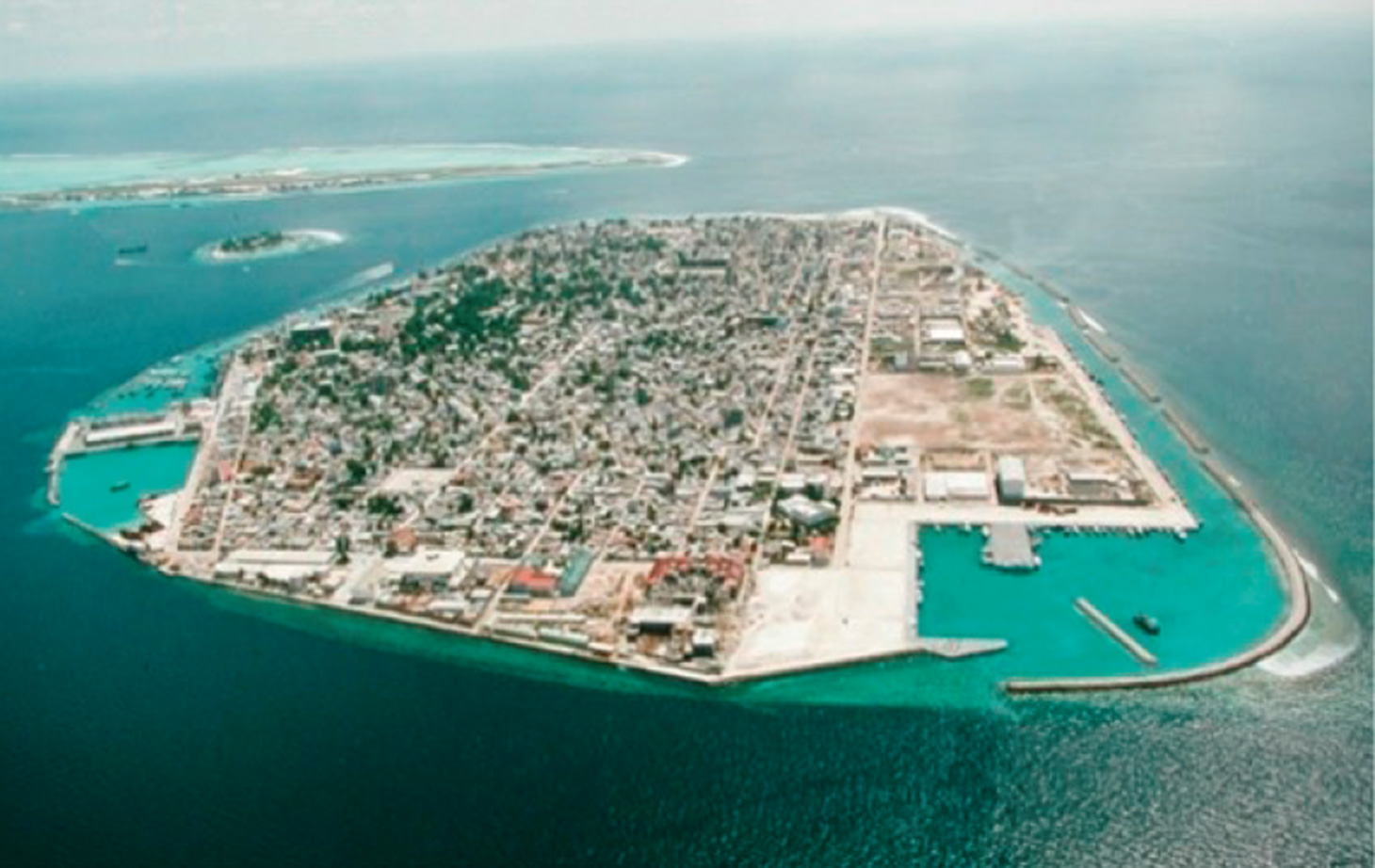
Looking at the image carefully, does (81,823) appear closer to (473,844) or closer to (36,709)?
(36,709)

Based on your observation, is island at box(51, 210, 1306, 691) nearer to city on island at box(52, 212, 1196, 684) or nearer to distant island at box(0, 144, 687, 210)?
city on island at box(52, 212, 1196, 684)

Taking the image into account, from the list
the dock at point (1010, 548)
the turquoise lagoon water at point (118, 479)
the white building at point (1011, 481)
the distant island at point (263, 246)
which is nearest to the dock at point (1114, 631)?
the dock at point (1010, 548)

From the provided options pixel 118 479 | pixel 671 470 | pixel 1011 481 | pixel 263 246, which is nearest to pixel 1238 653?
pixel 1011 481

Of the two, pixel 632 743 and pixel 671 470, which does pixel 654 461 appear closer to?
pixel 671 470

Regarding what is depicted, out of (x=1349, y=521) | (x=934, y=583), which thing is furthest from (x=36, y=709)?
(x=1349, y=521)

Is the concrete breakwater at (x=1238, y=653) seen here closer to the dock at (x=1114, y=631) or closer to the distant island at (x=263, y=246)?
the dock at (x=1114, y=631)

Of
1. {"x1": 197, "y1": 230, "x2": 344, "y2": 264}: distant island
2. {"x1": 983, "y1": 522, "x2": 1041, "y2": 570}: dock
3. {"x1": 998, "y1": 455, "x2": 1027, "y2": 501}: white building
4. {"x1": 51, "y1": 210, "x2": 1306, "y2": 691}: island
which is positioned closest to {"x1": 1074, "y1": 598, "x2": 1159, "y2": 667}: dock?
{"x1": 51, "y1": 210, "x2": 1306, "y2": 691}: island
